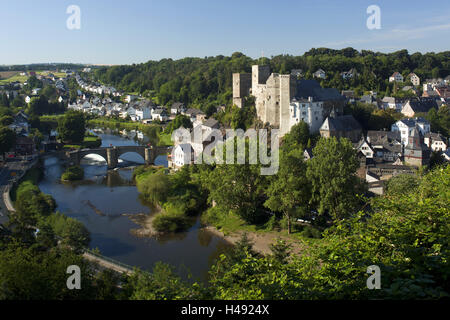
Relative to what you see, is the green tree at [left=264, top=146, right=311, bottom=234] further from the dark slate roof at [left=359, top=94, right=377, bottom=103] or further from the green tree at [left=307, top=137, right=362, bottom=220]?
the dark slate roof at [left=359, top=94, right=377, bottom=103]

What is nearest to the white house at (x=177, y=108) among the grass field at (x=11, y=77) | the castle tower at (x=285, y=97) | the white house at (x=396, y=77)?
the white house at (x=396, y=77)

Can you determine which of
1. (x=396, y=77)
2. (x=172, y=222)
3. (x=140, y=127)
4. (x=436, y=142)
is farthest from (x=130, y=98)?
(x=172, y=222)

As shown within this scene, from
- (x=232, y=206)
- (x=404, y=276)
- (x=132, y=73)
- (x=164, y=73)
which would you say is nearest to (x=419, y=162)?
(x=232, y=206)

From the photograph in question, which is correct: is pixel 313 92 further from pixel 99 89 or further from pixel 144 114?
pixel 99 89

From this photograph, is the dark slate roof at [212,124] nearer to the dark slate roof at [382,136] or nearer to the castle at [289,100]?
the castle at [289,100]

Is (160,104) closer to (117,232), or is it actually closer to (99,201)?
(99,201)

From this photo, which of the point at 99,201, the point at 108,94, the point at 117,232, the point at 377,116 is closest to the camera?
the point at 117,232
